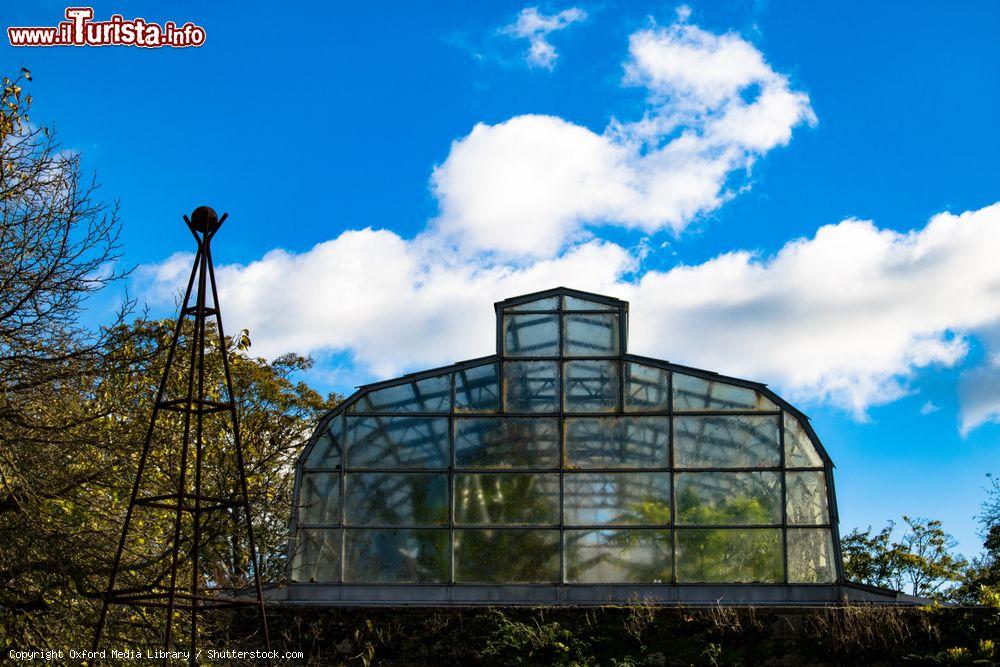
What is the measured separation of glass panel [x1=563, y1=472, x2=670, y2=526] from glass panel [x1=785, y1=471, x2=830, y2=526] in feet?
6.75

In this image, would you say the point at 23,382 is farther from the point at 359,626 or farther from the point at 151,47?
the point at 359,626

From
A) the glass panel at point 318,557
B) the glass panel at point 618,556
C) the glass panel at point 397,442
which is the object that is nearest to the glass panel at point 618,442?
the glass panel at point 618,556

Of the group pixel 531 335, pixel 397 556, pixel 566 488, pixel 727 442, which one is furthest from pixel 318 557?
pixel 727 442

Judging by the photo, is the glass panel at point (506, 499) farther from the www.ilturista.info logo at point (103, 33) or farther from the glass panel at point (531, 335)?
the www.ilturista.info logo at point (103, 33)

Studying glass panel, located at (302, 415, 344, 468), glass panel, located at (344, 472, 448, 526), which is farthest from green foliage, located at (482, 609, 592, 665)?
glass panel, located at (302, 415, 344, 468)

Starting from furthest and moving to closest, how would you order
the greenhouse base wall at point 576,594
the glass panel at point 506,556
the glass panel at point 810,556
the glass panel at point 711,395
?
the glass panel at point 711,395 → the glass panel at point 506,556 → the glass panel at point 810,556 → the greenhouse base wall at point 576,594

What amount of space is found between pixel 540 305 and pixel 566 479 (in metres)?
3.11

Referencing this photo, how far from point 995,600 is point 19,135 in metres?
13.0

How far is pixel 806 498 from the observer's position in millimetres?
18188

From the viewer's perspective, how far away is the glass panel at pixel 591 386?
61.4 feet

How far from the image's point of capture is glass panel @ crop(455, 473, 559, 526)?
18234 mm

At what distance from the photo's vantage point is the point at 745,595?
1778 centimetres

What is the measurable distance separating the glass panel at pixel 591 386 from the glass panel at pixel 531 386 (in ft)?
0.77

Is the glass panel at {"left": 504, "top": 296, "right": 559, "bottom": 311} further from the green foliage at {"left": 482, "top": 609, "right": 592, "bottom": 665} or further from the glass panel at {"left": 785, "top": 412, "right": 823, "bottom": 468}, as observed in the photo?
the green foliage at {"left": 482, "top": 609, "right": 592, "bottom": 665}
